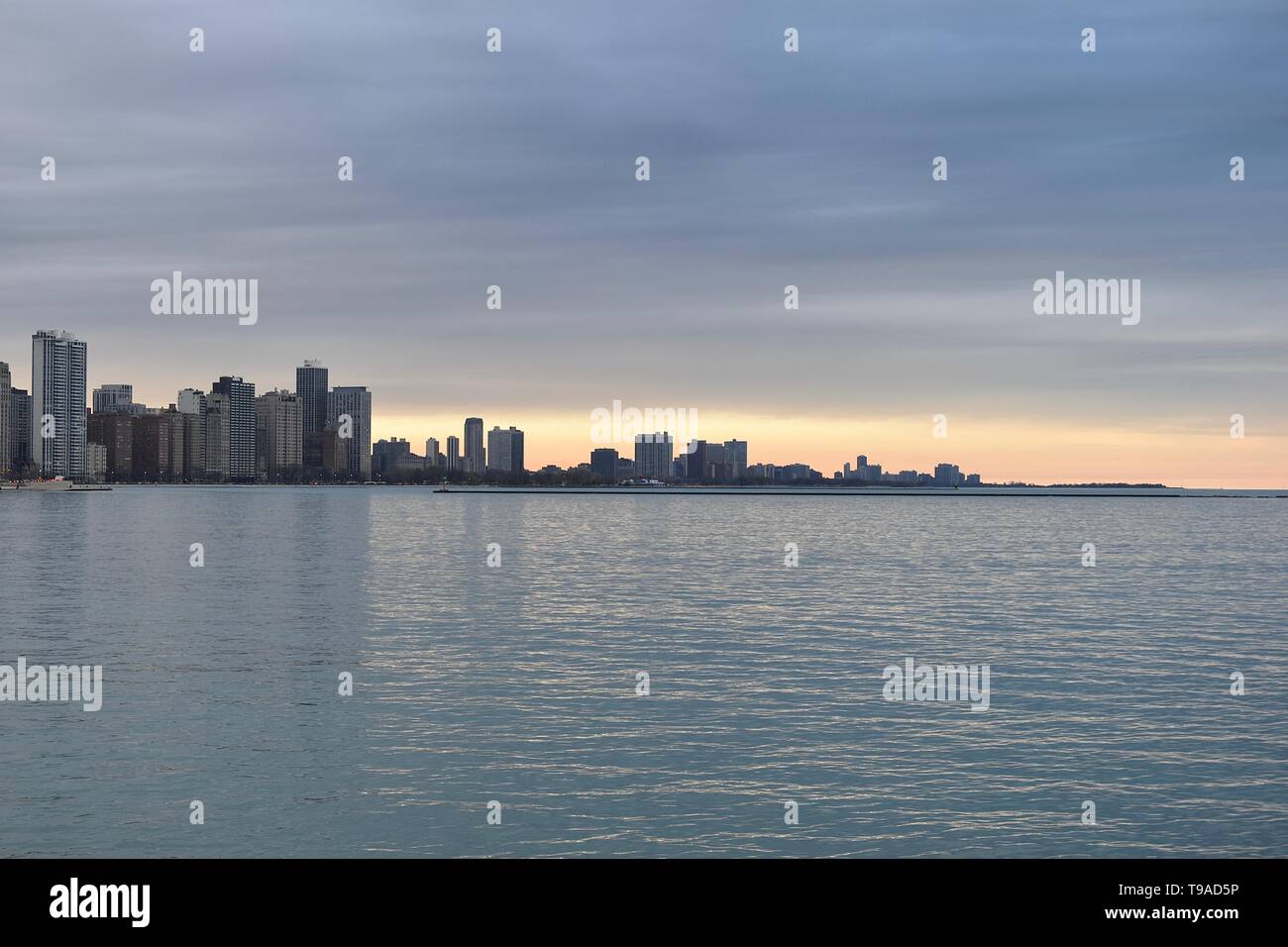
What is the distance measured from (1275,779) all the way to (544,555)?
316 feet

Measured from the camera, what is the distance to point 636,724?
34.5 meters

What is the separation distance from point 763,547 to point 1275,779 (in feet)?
363

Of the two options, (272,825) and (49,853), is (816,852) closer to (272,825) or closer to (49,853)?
(272,825)

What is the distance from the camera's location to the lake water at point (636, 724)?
79.7 feet

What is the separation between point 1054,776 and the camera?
94.7 ft

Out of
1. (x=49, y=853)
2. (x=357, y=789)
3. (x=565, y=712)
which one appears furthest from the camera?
(x=565, y=712)

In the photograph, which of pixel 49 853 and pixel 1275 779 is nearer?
pixel 49 853

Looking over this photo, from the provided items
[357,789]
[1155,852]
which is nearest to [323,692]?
[357,789]

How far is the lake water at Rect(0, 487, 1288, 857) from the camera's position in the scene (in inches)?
957
